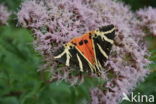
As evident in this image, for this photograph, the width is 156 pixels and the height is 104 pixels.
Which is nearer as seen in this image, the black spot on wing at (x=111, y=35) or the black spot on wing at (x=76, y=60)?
the black spot on wing at (x=76, y=60)

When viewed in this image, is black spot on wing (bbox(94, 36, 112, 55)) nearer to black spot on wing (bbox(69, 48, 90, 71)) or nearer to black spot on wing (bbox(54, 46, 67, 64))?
black spot on wing (bbox(69, 48, 90, 71))

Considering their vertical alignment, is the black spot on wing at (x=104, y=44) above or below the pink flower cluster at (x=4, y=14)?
below

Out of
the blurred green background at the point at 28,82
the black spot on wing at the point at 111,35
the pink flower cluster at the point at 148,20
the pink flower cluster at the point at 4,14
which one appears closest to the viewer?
the black spot on wing at the point at 111,35

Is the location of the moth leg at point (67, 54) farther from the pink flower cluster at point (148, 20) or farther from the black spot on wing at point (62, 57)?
the pink flower cluster at point (148, 20)

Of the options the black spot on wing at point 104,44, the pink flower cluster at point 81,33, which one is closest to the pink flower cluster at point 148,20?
the pink flower cluster at point 81,33

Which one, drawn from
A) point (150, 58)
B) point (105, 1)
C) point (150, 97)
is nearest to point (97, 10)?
point (105, 1)

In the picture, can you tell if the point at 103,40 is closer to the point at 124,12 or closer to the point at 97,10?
→ the point at 97,10
